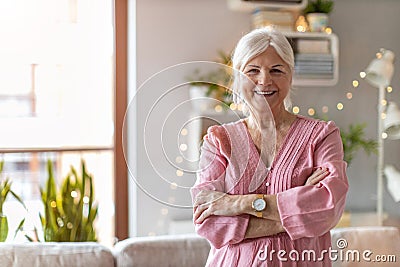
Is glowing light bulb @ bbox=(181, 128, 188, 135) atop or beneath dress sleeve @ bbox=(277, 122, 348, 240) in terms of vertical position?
atop

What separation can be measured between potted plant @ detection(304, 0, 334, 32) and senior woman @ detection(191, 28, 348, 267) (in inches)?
72.7

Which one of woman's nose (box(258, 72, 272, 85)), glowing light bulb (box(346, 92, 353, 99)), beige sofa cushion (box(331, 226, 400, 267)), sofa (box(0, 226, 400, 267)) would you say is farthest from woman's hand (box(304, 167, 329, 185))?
glowing light bulb (box(346, 92, 353, 99))

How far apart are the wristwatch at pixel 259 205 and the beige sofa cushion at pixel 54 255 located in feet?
3.22

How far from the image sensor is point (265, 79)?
1509mm

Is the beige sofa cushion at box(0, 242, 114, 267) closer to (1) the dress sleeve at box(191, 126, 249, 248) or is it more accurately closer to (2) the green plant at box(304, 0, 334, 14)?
(1) the dress sleeve at box(191, 126, 249, 248)

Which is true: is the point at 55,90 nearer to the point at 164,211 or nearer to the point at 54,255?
the point at 164,211

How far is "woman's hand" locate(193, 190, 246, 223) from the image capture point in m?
1.55

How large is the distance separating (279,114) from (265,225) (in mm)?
266

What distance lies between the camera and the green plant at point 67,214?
3.01 m

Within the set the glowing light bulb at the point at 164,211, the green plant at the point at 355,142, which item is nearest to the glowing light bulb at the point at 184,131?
the glowing light bulb at the point at 164,211

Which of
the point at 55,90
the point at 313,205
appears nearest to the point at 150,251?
the point at 313,205

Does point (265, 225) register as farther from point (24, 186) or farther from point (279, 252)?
point (24, 186)

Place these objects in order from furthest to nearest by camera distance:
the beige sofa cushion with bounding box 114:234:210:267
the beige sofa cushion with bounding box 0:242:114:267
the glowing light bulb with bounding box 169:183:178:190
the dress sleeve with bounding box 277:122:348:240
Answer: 1. the beige sofa cushion with bounding box 114:234:210:267
2. the beige sofa cushion with bounding box 0:242:114:267
3. the glowing light bulb with bounding box 169:183:178:190
4. the dress sleeve with bounding box 277:122:348:240

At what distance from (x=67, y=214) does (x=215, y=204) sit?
5.34 feet
